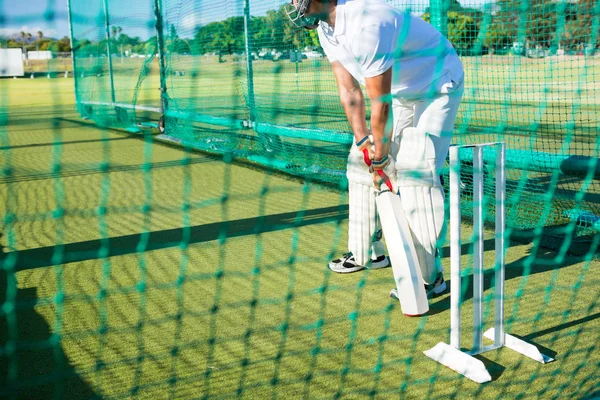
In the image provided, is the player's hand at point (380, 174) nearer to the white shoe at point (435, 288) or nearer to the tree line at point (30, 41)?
the white shoe at point (435, 288)

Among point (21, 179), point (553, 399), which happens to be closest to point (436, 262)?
point (553, 399)

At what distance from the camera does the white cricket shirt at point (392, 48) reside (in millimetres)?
2586

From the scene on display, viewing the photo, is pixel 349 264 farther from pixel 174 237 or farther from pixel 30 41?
pixel 30 41

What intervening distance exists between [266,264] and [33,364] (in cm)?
157

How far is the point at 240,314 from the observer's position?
3051 mm

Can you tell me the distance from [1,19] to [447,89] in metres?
1.93

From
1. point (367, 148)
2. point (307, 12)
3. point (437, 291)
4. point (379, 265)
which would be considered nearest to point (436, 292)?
point (437, 291)

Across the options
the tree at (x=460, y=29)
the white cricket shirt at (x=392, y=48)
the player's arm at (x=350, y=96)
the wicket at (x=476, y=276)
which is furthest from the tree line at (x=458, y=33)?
the wicket at (x=476, y=276)

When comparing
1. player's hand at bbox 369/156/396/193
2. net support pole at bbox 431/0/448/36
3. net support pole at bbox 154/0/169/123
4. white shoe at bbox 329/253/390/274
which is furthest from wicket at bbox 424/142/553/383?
net support pole at bbox 154/0/169/123

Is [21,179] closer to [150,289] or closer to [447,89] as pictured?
[150,289]

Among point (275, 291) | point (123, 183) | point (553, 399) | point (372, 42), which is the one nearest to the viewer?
point (553, 399)

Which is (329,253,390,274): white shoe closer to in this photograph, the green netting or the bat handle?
the green netting

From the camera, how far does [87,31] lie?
1295 cm

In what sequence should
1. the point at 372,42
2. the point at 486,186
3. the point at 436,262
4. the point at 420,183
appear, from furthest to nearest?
the point at 486,186
the point at 436,262
the point at 420,183
the point at 372,42
